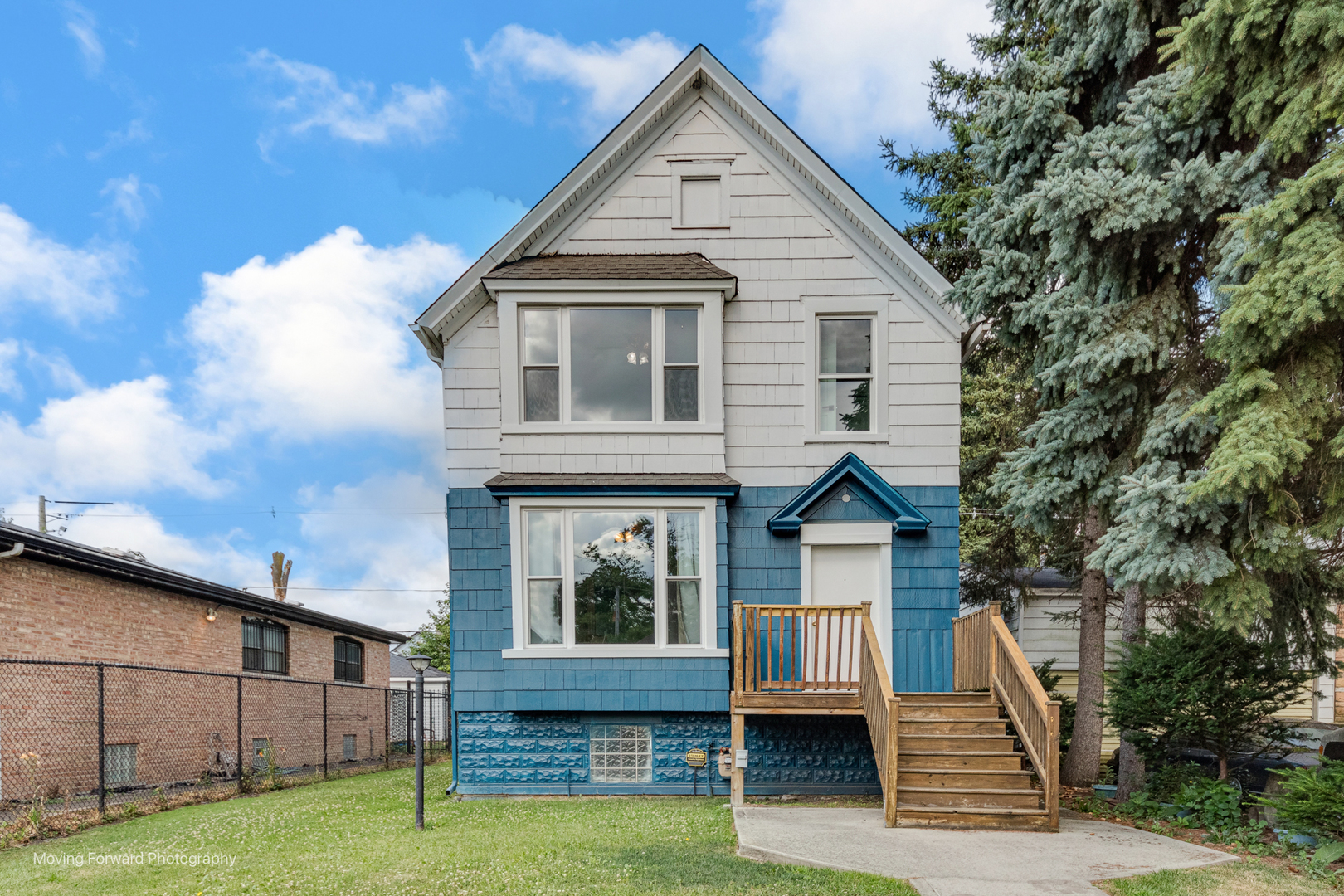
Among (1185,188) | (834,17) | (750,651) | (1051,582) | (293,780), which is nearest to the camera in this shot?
(1185,188)

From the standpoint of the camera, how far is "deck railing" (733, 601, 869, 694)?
31.2ft

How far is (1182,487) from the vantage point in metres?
7.36

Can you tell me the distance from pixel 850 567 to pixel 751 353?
298 cm

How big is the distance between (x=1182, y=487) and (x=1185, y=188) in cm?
279

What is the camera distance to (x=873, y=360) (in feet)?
36.2

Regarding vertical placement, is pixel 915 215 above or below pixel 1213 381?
above

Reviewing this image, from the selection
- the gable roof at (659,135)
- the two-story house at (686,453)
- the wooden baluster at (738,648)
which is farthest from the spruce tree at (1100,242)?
the wooden baluster at (738,648)

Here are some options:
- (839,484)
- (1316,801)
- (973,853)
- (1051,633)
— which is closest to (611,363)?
(839,484)

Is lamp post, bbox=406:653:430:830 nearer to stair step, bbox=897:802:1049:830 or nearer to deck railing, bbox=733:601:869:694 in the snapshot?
deck railing, bbox=733:601:869:694

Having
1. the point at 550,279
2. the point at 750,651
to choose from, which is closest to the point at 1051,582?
the point at 750,651

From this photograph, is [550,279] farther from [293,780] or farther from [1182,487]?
→ [293,780]

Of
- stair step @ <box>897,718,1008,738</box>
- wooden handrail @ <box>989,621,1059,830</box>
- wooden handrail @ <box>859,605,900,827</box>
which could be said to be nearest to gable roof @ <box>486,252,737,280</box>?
wooden handrail @ <box>859,605,900,827</box>

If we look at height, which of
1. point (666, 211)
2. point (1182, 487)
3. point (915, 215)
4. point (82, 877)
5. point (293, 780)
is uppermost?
point (915, 215)

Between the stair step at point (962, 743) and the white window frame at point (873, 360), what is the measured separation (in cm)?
375
